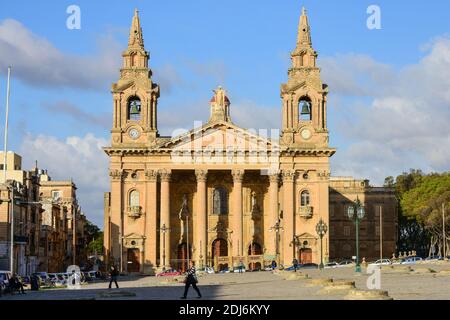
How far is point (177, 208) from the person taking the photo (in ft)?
334

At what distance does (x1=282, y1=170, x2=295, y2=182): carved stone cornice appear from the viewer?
98062 mm

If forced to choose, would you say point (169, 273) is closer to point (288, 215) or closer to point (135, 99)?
point (288, 215)

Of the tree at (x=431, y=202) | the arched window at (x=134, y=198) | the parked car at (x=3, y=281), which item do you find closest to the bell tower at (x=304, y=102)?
the arched window at (x=134, y=198)

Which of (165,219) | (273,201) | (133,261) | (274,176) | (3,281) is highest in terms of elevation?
(274,176)

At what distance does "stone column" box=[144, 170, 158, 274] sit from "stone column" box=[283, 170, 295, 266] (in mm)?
13054

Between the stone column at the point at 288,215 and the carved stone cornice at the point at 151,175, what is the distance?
13063 millimetres

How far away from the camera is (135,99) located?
100938mm

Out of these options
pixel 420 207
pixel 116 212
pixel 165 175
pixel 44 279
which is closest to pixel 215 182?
pixel 165 175

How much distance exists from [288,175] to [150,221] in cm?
1471

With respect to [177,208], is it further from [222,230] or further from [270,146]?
[270,146]

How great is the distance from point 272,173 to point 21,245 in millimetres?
26281

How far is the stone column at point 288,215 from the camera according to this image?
97.8 metres

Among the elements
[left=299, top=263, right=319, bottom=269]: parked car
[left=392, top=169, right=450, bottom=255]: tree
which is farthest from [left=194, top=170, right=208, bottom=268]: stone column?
[left=392, top=169, right=450, bottom=255]: tree

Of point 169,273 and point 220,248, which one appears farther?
point 220,248
